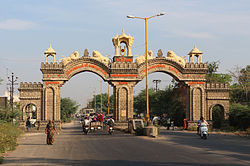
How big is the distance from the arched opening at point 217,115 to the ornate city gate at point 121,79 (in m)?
0.85

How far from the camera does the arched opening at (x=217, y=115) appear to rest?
46.9 meters

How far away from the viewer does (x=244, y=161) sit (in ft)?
42.4

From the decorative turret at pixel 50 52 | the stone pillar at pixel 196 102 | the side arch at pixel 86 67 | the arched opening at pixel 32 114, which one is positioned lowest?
the arched opening at pixel 32 114

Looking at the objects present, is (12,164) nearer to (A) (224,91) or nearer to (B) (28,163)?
(B) (28,163)

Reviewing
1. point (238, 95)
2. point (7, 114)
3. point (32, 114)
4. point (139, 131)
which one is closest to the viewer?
point (139, 131)

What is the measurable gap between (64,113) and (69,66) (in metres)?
49.3

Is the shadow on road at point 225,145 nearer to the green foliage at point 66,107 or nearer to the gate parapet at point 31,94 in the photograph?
the gate parapet at point 31,94

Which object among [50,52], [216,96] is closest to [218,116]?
[216,96]

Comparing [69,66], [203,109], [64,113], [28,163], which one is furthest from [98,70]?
[64,113]

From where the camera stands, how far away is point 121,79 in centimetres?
4528

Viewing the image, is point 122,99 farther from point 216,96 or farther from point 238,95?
point 238,95

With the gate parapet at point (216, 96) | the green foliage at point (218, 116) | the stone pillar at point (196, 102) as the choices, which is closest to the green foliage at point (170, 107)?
the green foliage at point (218, 116)

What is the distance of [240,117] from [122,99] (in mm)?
13418

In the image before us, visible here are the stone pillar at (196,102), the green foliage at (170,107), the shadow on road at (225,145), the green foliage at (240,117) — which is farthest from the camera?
the green foliage at (170,107)
